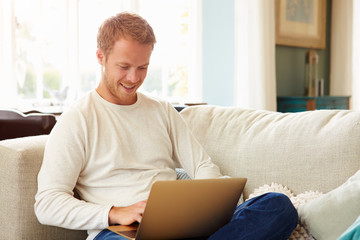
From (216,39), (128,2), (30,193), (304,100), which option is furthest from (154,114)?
(304,100)

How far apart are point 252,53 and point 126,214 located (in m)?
3.15

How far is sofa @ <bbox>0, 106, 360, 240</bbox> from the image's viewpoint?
1591 millimetres

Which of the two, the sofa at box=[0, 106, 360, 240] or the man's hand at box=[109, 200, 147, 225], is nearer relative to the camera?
the man's hand at box=[109, 200, 147, 225]

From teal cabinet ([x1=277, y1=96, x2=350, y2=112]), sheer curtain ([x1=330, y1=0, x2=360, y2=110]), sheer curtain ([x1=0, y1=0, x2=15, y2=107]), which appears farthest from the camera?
sheer curtain ([x1=330, y1=0, x2=360, y2=110])

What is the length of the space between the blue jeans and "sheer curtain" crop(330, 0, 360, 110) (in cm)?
413

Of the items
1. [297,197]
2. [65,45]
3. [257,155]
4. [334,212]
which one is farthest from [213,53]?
[334,212]

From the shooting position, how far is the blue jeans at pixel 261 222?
1410mm

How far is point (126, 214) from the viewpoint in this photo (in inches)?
55.9

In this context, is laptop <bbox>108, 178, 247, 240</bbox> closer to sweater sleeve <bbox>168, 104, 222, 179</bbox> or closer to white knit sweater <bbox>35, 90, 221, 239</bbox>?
white knit sweater <bbox>35, 90, 221, 239</bbox>

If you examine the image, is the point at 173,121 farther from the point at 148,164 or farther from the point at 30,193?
the point at 30,193

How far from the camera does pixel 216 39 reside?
14.7 feet

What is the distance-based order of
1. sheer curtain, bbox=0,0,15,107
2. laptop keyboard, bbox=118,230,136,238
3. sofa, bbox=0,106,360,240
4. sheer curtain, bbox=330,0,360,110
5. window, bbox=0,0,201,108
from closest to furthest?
laptop keyboard, bbox=118,230,136,238 → sofa, bbox=0,106,360,240 → sheer curtain, bbox=0,0,15,107 → window, bbox=0,0,201,108 → sheer curtain, bbox=330,0,360,110

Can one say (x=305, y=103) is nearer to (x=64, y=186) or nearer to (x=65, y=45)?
(x=65, y=45)

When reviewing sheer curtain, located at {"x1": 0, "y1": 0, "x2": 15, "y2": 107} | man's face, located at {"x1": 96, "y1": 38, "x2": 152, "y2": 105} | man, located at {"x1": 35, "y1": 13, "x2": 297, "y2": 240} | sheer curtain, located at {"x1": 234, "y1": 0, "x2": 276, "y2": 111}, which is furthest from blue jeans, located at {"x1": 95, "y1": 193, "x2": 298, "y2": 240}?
sheer curtain, located at {"x1": 234, "y1": 0, "x2": 276, "y2": 111}
